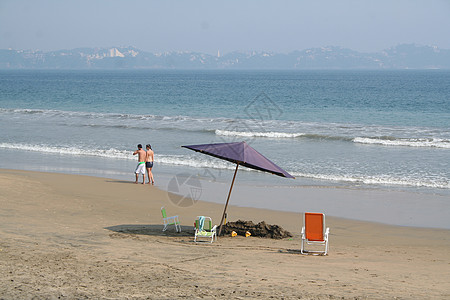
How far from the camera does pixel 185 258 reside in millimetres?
8070

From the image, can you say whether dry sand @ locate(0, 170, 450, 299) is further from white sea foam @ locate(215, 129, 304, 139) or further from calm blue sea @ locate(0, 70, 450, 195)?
white sea foam @ locate(215, 129, 304, 139)

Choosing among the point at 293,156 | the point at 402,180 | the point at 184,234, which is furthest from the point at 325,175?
the point at 184,234

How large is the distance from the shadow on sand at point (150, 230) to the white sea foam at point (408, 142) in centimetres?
1717

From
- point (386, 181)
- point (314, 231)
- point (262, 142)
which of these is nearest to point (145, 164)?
point (386, 181)

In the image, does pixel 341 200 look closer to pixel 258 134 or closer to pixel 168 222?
pixel 168 222

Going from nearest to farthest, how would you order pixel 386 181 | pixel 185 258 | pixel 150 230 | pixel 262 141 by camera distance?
pixel 185 258, pixel 150 230, pixel 386 181, pixel 262 141

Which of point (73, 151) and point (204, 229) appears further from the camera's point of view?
point (73, 151)

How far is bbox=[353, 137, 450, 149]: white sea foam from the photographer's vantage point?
81.0ft

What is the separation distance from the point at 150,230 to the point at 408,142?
61.3 feet

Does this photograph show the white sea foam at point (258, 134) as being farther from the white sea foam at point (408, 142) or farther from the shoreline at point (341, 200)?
the shoreline at point (341, 200)

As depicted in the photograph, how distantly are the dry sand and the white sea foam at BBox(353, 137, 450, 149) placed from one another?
A: 47.6 feet

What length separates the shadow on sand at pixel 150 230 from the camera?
10.2m

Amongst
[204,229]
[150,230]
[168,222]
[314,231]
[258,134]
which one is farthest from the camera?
[258,134]

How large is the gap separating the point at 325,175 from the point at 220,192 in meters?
4.38
